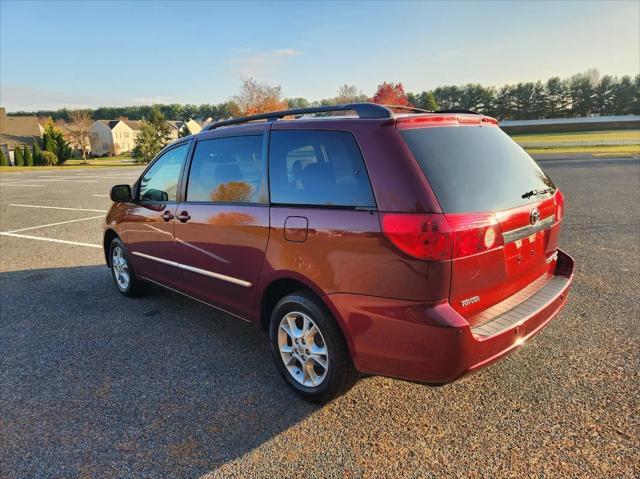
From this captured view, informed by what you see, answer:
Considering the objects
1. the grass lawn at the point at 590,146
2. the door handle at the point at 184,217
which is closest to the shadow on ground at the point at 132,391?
the door handle at the point at 184,217

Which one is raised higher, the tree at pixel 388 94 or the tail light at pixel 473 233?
the tree at pixel 388 94

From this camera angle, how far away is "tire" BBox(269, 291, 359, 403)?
2617mm

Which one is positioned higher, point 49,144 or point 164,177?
point 49,144

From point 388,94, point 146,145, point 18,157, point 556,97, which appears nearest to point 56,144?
point 18,157

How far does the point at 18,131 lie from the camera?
221ft

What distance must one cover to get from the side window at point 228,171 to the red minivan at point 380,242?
0.02m

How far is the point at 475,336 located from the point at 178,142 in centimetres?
324

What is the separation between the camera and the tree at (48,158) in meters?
47.7

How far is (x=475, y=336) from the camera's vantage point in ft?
7.38

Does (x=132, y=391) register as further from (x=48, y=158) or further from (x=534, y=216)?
(x=48, y=158)

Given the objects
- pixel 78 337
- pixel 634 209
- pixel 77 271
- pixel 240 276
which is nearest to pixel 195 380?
pixel 240 276

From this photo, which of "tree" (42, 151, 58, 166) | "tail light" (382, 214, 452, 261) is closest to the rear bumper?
"tail light" (382, 214, 452, 261)

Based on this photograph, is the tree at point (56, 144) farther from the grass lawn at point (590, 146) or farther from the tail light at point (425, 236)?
the tail light at point (425, 236)

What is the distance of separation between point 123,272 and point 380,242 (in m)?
3.84
